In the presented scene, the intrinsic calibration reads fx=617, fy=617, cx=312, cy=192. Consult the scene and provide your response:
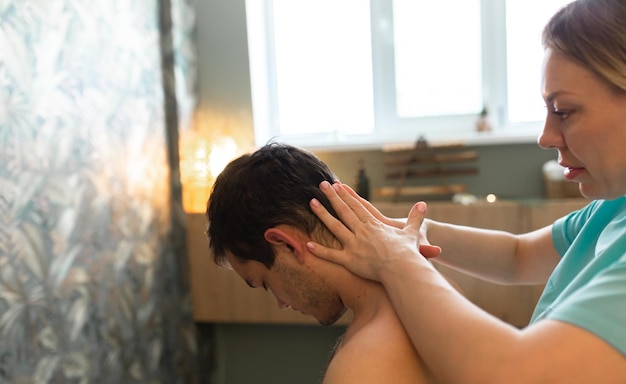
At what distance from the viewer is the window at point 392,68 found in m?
3.18

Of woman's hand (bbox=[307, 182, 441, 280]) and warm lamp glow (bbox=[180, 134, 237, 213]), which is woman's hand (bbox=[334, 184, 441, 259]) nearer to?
woman's hand (bbox=[307, 182, 441, 280])

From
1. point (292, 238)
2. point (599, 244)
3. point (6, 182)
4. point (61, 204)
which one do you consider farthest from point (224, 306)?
point (599, 244)

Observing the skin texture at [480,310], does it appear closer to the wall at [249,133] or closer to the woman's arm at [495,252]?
the woman's arm at [495,252]

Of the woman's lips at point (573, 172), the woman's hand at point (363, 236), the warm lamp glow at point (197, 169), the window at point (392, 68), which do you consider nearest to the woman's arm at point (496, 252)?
the woman's hand at point (363, 236)

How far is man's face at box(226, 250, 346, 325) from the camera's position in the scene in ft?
3.73

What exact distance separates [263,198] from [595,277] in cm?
58

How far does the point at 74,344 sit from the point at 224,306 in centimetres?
91

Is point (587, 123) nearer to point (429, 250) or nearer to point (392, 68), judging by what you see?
point (429, 250)

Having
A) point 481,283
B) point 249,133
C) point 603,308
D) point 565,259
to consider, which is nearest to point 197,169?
point 249,133

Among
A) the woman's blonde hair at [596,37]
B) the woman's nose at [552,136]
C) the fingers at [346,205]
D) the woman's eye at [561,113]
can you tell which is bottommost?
the fingers at [346,205]

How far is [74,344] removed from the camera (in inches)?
A: 87.1

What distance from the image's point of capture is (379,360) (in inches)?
35.3

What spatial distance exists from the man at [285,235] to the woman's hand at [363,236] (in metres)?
0.03

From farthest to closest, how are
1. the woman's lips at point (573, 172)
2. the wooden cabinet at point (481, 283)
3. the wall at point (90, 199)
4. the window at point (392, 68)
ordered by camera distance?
1. the window at point (392, 68)
2. the wooden cabinet at point (481, 283)
3. the wall at point (90, 199)
4. the woman's lips at point (573, 172)
